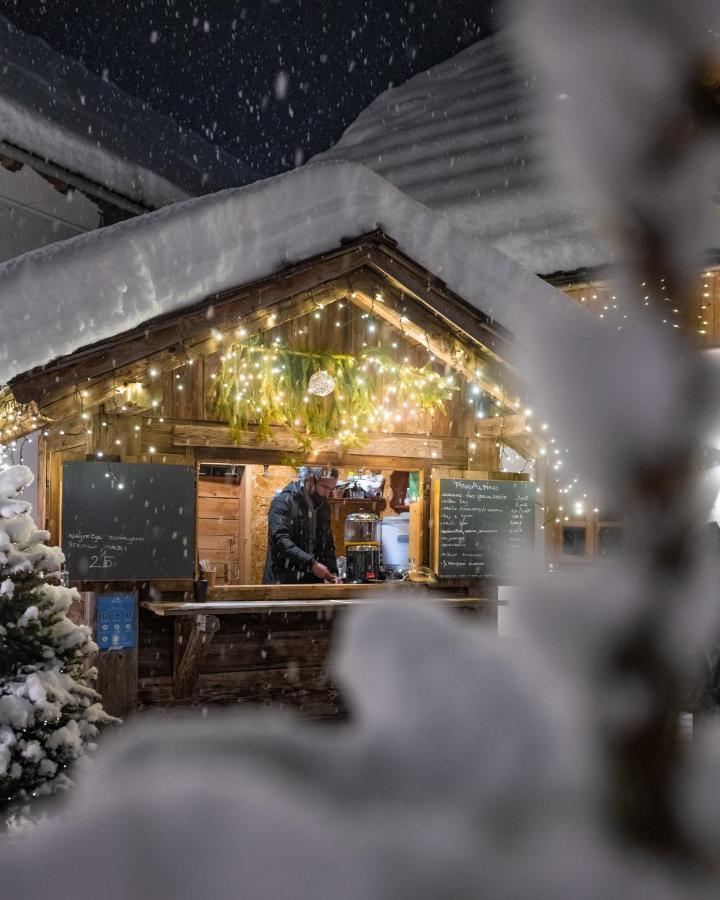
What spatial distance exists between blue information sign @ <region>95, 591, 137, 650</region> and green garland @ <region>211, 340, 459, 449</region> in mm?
1662

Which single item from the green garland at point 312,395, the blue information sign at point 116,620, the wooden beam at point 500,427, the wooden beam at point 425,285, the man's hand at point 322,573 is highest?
the wooden beam at point 425,285

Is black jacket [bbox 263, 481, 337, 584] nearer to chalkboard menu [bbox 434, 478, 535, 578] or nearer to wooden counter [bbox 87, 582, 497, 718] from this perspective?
wooden counter [bbox 87, 582, 497, 718]

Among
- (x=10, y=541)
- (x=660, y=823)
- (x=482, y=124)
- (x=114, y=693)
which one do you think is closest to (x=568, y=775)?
(x=660, y=823)

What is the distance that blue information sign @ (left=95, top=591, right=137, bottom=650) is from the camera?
641 centimetres

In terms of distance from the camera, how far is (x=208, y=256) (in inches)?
226

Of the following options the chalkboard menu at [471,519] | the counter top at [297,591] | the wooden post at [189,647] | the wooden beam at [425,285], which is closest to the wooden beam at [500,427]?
the chalkboard menu at [471,519]

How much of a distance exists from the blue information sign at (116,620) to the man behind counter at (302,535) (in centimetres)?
156

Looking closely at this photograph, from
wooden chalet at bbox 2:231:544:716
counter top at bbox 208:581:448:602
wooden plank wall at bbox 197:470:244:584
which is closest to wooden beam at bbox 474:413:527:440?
wooden chalet at bbox 2:231:544:716

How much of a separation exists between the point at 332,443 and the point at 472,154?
12.7 meters

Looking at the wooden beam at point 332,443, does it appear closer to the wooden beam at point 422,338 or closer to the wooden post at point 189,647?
the wooden beam at point 422,338

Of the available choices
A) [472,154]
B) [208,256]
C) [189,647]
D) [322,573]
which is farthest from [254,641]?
[472,154]

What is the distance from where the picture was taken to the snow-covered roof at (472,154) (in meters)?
12.6

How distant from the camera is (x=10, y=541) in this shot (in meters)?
4.69

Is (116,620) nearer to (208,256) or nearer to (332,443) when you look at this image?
(332,443)
